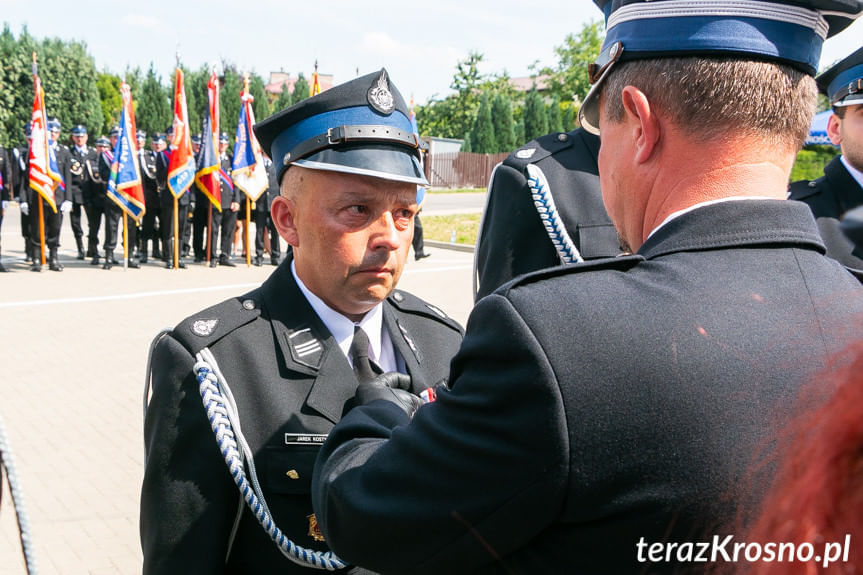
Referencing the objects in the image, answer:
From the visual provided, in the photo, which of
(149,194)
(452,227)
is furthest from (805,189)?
(452,227)

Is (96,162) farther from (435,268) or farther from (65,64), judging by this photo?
(65,64)

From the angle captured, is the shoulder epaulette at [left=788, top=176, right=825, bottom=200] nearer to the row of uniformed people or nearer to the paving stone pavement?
the paving stone pavement

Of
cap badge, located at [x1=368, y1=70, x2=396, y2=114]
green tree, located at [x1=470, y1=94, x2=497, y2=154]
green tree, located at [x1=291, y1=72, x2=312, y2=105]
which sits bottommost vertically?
cap badge, located at [x1=368, y1=70, x2=396, y2=114]

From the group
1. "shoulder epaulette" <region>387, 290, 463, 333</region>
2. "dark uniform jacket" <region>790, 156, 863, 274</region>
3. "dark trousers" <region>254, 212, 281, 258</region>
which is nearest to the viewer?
"shoulder epaulette" <region>387, 290, 463, 333</region>

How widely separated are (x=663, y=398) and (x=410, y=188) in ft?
4.02

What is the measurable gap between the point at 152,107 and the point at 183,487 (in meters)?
43.2

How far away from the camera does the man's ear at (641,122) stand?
4.19 ft

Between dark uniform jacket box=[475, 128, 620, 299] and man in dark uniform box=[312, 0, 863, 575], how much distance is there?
134cm

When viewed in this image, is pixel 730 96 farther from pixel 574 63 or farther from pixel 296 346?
pixel 574 63

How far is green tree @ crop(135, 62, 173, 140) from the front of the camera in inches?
1635

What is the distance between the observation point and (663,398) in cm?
105

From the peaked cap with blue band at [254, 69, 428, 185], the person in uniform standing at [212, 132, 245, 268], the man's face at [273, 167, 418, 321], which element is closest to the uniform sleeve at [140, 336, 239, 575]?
the man's face at [273, 167, 418, 321]

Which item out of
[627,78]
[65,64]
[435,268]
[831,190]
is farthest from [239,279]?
[65,64]

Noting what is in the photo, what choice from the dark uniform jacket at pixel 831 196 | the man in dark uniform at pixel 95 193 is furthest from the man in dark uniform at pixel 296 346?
the man in dark uniform at pixel 95 193
